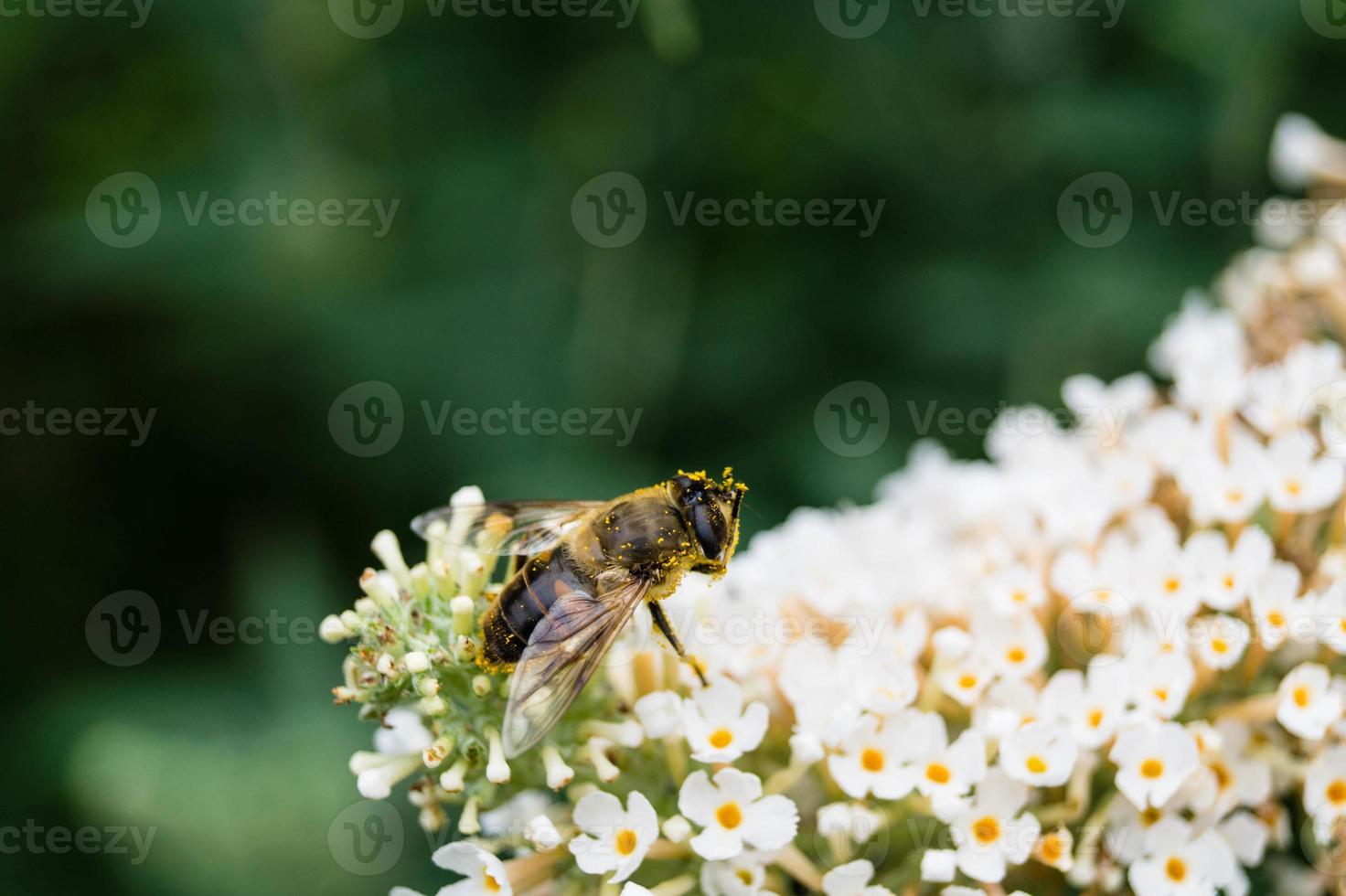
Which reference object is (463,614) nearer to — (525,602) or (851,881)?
(525,602)

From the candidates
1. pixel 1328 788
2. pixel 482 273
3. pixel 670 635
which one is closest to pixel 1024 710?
pixel 1328 788

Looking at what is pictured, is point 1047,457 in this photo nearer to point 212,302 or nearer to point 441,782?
point 441,782

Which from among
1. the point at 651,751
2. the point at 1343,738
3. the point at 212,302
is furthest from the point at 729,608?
the point at 212,302

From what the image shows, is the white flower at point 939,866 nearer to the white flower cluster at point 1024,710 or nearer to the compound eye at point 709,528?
the white flower cluster at point 1024,710

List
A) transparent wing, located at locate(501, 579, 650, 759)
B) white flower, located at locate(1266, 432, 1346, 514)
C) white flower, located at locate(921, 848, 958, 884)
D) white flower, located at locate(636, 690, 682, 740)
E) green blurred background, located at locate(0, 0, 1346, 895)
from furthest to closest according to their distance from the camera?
green blurred background, located at locate(0, 0, 1346, 895), white flower, located at locate(1266, 432, 1346, 514), white flower, located at locate(636, 690, 682, 740), white flower, located at locate(921, 848, 958, 884), transparent wing, located at locate(501, 579, 650, 759)

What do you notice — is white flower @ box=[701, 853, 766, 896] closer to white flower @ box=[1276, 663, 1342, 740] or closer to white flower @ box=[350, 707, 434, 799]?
white flower @ box=[350, 707, 434, 799]

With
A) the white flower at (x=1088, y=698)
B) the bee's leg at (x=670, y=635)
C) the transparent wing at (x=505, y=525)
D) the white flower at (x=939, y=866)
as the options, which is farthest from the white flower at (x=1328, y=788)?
the transparent wing at (x=505, y=525)

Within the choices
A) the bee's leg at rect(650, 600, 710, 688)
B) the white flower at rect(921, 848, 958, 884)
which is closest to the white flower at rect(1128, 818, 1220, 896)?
the white flower at rect(921, 848, 958, 884)
